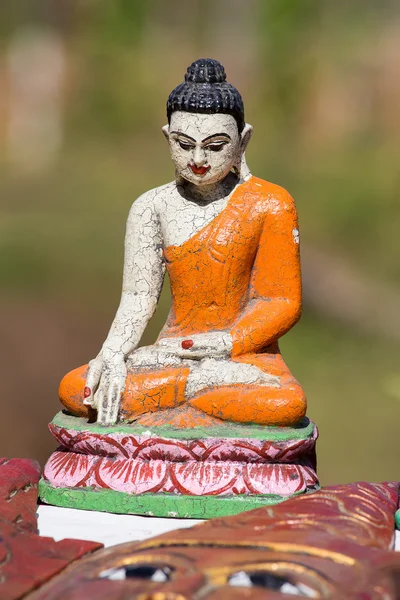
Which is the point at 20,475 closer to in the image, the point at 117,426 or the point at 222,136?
the point at 117,426

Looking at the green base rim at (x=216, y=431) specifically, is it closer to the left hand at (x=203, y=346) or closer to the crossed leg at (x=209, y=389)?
the crossed leg at (x=209, y=389)

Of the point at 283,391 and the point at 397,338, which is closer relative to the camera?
the point at 283,391

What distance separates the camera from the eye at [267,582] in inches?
141

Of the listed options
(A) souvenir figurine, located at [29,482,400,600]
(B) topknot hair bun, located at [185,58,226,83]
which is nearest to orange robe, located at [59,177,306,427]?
(B) topknot hair bun, located at [185,58,226,83]

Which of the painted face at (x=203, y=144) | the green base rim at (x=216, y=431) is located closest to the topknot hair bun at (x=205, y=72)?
the painted face at (x=203, y=144)

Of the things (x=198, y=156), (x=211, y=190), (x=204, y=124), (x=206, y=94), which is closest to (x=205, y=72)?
(x=206, y=94)

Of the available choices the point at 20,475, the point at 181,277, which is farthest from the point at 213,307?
the point at 20,475

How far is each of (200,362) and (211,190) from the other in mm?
683

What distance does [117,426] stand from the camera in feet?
15.1

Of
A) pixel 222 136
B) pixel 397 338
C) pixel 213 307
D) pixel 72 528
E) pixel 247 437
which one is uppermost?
pixel 222 136

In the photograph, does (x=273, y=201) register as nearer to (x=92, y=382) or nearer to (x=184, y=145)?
(x=184, y=145)

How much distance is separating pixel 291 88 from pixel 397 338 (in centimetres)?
168

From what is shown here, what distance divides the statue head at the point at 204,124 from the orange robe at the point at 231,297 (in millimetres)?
184

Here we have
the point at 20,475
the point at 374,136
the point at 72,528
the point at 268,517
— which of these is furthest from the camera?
the point at 374,136
